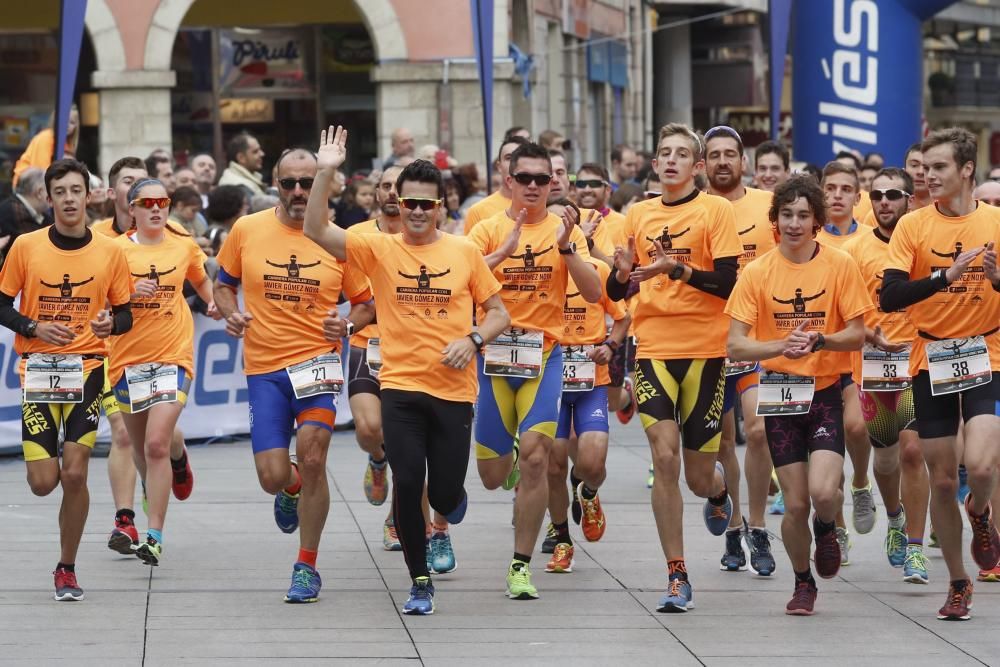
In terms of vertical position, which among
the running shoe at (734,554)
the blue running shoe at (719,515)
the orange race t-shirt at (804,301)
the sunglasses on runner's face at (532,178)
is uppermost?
the sunglasses on runner's face at (532,178)

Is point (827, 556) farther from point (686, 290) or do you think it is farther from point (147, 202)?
point (147, 202)

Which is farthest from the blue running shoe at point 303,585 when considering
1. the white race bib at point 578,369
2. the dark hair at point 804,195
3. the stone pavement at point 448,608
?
the dark hair at point 804,195

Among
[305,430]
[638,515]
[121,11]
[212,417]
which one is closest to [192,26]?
[121,11]

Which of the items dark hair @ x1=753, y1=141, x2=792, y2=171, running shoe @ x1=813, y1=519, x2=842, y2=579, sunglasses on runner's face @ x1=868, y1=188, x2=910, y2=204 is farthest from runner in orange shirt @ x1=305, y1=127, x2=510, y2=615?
dark hair @ x1=753, y1=141, x2=792, y2=171

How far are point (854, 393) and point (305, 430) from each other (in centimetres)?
305

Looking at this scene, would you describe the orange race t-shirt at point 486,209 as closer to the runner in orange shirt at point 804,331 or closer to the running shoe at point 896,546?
the runner in orange shirt at point 804,331

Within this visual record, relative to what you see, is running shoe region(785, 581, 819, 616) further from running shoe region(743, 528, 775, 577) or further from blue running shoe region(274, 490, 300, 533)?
blue running shoe region(274, 490, 300, 533)

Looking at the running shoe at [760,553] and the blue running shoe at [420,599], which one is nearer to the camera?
the blue running shoe at [420,599]

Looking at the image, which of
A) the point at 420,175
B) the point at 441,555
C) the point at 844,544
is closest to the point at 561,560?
the point at 441,555

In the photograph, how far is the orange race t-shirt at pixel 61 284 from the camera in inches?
366

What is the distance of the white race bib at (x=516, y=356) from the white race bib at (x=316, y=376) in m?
0.71

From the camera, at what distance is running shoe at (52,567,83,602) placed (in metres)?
8.95

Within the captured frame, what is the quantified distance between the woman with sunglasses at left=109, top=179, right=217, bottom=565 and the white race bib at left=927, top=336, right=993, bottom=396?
371 cm

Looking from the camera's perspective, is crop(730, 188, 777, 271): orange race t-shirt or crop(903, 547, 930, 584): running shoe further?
crop(730, 188, 777, 271): orange race t-shirt
